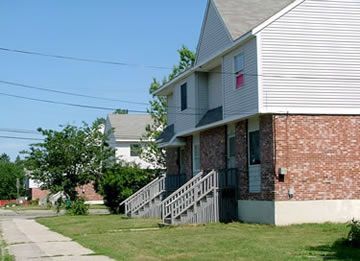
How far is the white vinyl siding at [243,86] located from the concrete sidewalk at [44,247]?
295 inches

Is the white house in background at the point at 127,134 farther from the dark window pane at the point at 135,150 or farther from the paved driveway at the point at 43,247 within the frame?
the paved driveway at the point at 43,247

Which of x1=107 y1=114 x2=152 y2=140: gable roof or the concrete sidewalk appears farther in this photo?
x1=107 y1=114 x2=152 y2=140: gable roof

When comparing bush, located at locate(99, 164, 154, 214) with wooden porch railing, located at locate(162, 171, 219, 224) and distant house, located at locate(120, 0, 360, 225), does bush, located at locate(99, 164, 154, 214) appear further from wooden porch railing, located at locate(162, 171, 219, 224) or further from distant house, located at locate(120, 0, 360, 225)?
distant house, located at locate(120, 0, 360, 225)

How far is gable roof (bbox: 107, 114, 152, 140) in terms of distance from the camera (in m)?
60.3

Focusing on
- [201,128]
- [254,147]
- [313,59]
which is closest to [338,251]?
[254,147]

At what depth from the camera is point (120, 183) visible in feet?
117

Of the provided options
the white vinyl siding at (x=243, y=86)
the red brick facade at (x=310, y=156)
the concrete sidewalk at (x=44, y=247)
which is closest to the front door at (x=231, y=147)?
the white vinyl siding at (x=243, y=86)

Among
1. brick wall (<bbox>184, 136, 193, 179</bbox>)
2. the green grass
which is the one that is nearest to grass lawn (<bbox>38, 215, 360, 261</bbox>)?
the green grass

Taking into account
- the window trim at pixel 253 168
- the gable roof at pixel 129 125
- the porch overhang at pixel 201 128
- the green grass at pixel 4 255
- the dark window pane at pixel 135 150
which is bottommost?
the green grass at pixel 4 255

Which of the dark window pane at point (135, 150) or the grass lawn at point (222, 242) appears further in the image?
the dark window pane at point (135, 150)

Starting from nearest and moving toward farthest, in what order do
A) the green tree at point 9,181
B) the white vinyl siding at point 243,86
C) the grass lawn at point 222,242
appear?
the grass lawn at point 222,242, the white vinyl siding at point 243,86, the green tree at point 9,181

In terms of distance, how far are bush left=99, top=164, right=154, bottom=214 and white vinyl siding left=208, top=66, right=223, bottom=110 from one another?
9400 millimetres

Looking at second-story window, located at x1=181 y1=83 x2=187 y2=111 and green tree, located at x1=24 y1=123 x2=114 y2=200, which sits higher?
second-story window, located at x1=181 y1=83 x2=187 y2=111

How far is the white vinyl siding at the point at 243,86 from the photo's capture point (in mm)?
21750
